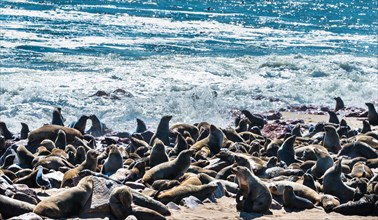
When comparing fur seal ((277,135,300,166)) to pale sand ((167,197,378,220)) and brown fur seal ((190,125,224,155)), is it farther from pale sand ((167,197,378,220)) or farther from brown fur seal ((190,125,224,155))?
pale sand ((167,197,378,220))

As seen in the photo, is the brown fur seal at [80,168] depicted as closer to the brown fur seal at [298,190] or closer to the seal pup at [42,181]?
the seal pup at [42,181]

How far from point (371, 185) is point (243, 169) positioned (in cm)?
171

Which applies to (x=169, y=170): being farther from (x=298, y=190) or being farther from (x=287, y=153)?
(x=287, y=153)

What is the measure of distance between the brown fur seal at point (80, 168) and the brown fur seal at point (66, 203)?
1553 millimetres

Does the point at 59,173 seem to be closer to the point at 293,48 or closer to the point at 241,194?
the point at 241,194

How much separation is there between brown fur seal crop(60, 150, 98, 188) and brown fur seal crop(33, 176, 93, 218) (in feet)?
5.10

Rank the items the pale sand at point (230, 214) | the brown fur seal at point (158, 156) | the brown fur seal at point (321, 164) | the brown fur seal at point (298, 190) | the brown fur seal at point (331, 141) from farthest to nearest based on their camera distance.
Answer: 1. the brown fur seal at point (331, 141)
2. the brown fur seal at point (158, 156)
3. the brown fur seal at point (321, 164)
4. the brown fur seal at point (298, 190)
5. the pale sand at point (230, 214)

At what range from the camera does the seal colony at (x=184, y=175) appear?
7.94 metres

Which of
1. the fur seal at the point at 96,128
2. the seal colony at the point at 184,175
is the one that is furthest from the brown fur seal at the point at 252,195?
the fur seal at the point at 96,128

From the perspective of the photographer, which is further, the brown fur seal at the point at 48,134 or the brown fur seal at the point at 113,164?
the brown fur seal at the point at 48,134

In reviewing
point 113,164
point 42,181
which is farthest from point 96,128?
point 42,181

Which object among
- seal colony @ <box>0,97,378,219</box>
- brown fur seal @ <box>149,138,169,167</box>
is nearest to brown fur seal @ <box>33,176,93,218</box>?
seal colony @ <box>0,97,378,219</box>

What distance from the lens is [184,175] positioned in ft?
32.7

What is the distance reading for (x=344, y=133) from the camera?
14969mm
